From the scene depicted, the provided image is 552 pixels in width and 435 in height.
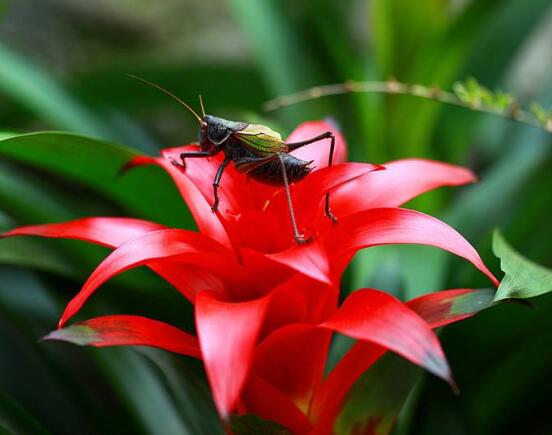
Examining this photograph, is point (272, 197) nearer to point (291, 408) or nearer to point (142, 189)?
point (291, 408)

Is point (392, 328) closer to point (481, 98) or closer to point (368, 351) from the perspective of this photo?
point (368, 351)

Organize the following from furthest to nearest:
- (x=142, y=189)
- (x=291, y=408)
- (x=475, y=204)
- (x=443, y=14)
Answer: (x=443, y=14), (x=475, y=204), (x=142, y=189), (x=291, y=408)

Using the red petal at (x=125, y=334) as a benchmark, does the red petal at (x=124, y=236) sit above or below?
above

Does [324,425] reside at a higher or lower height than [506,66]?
lower

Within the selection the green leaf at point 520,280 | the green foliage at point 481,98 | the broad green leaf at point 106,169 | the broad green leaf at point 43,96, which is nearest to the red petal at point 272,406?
the green leaf at point 520,280

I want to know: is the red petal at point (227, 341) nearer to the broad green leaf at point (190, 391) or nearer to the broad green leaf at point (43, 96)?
the broad green leaf at point (190, 391)

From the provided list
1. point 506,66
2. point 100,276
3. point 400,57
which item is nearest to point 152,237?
point 100,276

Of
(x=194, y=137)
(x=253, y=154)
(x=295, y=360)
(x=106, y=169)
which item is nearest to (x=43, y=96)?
(x=106, y=169)
